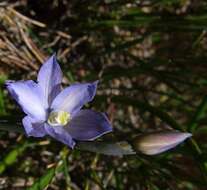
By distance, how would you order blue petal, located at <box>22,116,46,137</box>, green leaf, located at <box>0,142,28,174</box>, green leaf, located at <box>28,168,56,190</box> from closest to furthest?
blue petal, located at <box>22,116,46,137</box>, green leaf, located at <box>28,168,56,190</box>, green leaf, located at <box>0,142,28,174</box>

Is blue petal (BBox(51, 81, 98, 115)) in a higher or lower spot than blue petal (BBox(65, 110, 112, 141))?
higher

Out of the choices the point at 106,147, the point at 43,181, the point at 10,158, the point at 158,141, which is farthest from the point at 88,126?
the point at 10,158

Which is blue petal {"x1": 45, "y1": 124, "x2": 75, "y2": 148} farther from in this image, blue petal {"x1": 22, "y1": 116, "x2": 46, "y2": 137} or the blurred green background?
the blurred green background

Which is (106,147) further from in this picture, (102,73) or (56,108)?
(102,73)

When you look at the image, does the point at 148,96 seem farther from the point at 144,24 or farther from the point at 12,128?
the point at 12,128

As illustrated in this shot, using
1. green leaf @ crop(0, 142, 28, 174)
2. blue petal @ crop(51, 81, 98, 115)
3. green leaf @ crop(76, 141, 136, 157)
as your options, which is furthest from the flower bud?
green leaf @ crop(0, 142, 28, 174)

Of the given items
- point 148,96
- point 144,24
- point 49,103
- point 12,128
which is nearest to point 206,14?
point 144,24
